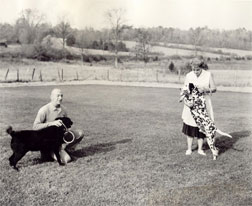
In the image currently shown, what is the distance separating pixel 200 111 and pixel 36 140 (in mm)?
2020

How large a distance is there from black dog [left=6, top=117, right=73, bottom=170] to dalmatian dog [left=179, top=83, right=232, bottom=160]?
4.99ft

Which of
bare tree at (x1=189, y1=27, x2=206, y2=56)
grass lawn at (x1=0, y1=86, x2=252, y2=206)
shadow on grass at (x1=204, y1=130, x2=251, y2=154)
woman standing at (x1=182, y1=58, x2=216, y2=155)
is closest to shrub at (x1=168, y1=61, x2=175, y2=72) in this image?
bare tree at (x1=189, y1=27, x2=206, y2=56)

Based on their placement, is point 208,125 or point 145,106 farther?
point 145,106

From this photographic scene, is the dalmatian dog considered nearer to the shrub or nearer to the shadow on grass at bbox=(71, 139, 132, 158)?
the shadow on grass at bbox=(71, 139, 132, 158)

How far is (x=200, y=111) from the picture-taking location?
4.12 metres

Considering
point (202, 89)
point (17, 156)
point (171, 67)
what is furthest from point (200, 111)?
point (171, 67)

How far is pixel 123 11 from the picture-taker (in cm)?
461

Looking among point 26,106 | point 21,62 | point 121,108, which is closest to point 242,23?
point 121,108

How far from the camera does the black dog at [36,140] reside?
11.3 ft

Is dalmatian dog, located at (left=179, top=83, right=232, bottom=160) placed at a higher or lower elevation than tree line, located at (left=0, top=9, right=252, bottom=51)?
lower

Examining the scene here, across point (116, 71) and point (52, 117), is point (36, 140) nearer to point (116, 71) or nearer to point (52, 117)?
point (52, 117)

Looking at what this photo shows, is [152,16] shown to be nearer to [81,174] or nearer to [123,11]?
[123,11]

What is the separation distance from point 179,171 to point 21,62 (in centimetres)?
803

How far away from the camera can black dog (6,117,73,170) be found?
346 cm
